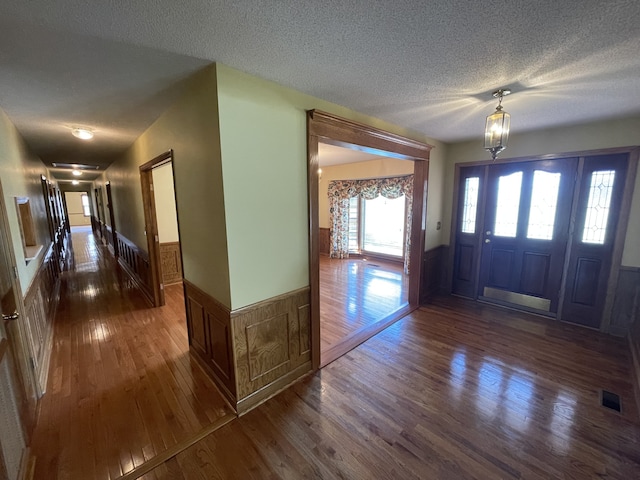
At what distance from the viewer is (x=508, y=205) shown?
3580 millimetres

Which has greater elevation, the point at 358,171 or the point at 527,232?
the point at 358,171

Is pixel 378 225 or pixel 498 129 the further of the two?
pixel 378 225

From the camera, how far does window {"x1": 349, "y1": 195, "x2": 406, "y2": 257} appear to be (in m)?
6.00

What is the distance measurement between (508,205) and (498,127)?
1.98 meters

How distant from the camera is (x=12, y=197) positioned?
2314 mm

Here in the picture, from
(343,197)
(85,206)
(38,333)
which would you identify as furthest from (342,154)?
(85,206)

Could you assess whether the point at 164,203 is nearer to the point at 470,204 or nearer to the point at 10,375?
the point at 10,375

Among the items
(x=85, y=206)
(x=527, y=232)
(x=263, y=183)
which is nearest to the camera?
(x=263, y=183)

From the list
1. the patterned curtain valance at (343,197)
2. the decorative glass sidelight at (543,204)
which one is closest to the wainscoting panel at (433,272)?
the decorative glass sidelight at (543,204)

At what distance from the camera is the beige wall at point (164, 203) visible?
14.6 feet

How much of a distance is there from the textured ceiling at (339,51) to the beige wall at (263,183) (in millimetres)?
159

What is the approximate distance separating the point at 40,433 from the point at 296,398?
1744 mm

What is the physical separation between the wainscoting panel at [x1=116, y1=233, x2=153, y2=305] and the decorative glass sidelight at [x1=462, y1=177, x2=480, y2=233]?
4799 millimetres

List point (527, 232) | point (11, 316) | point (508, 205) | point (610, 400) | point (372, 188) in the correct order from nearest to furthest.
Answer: point (11, 316) < point (610, 400) < point (527, 232) < point (508, 205) < point (372, 188)
